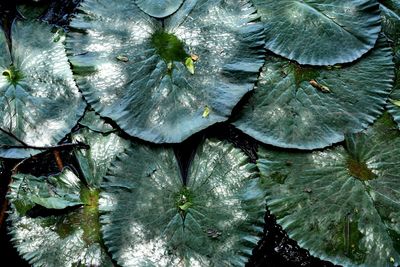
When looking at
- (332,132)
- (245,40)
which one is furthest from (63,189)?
(332,132)

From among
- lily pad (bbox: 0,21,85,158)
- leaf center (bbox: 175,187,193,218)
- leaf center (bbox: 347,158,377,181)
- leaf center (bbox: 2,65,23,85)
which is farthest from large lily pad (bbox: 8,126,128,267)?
leaf center (bbox: 347,158,377,181)

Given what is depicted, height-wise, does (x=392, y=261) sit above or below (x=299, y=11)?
below

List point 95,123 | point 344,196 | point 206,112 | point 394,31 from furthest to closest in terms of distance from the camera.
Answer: point 394,31
point 95,123
point 206,112
point 344,196

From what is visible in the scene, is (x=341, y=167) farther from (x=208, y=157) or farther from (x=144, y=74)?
(x=144, y=74)

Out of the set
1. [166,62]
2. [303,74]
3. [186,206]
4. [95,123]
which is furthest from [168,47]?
[186,206]

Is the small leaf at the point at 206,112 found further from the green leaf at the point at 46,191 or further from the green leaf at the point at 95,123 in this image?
the green leaf at the point at 46,191

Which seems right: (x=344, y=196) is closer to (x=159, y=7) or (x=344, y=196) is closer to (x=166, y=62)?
(x=166, y=62)
